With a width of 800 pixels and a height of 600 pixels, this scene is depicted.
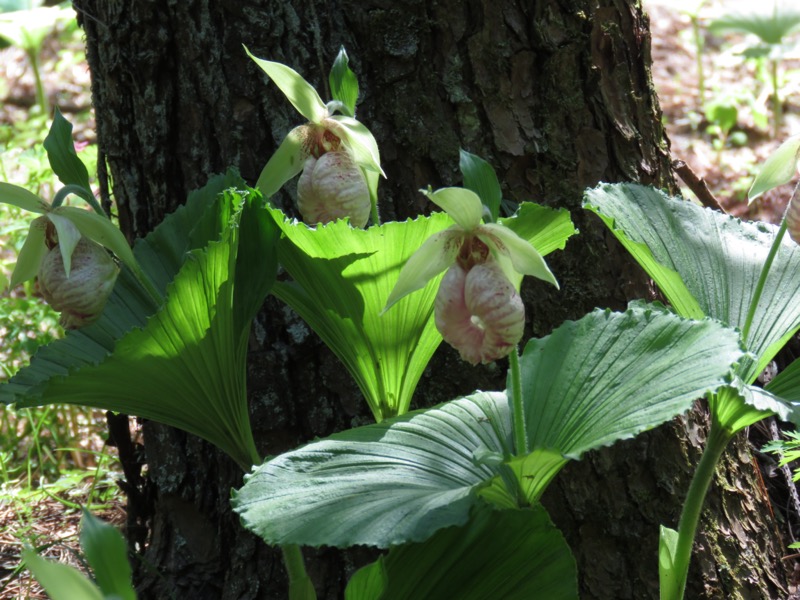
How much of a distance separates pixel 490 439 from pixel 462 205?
332mm

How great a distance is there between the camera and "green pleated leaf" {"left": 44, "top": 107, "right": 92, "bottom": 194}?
101 centimetres

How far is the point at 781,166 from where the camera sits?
1.04 m

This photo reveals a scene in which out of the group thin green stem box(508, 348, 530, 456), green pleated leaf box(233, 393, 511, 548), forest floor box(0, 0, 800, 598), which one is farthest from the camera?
forest floor box(0, 0, 800, 598)

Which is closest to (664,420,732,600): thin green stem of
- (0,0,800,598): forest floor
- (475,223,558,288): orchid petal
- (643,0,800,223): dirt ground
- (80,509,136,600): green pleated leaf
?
(475,223,558,288): orchid petal

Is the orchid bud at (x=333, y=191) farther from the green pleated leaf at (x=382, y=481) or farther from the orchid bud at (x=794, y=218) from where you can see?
the orchid bud at (x=794, y=218)

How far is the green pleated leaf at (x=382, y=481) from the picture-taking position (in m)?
0.81

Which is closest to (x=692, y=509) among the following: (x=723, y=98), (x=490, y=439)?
(x=490, y=439)

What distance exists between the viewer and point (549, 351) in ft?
3.45

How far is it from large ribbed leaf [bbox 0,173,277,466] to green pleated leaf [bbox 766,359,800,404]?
69 cm

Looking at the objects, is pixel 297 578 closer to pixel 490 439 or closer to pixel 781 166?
pixel 490 439

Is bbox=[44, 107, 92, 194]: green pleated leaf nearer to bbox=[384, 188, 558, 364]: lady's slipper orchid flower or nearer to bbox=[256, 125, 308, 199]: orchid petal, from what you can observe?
bbox=[256, 125, 308, 199]: orchid petal

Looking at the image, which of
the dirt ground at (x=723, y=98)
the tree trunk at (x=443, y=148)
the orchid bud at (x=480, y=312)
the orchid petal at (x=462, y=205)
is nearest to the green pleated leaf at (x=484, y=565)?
the orchid bud at (x=480, y=312)

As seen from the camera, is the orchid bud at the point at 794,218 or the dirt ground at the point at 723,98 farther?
the dirt ground at the point at 723,98

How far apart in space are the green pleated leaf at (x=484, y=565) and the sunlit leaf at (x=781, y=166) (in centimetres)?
51
